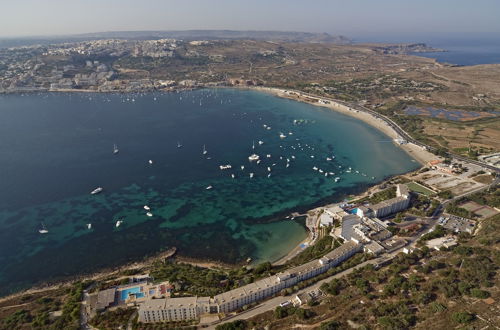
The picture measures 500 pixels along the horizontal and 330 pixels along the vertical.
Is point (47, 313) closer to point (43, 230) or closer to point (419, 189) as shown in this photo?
point (43, 230)

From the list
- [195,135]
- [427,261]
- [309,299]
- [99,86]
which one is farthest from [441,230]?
[99,86]

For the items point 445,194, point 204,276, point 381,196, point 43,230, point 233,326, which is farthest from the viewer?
point 445,194

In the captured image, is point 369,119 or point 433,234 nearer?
point 433,234

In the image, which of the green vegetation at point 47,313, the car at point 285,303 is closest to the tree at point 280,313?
the car at point 285,303

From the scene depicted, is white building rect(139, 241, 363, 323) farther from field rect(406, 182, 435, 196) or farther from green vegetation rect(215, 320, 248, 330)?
field rect(406, 182, 435, 196)

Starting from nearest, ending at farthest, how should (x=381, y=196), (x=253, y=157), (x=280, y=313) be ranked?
(x=280, y=313) < (x=381, y=196) < (x=253, y=157)

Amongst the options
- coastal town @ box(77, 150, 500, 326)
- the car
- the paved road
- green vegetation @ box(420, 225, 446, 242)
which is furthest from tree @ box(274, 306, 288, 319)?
the paved road

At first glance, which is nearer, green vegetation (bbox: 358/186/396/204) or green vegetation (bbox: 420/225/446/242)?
green vegetation (bbox: 420/225/446/242)

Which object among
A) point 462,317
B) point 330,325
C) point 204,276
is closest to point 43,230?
point 204,276
